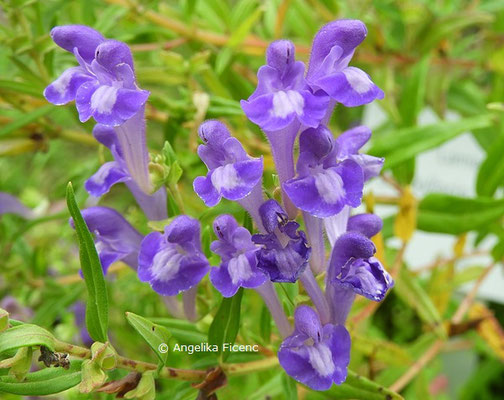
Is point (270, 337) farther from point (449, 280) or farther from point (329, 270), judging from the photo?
point (449, 280)

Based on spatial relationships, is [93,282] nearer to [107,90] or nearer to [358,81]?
[107,90]

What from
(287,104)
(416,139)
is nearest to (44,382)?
(287,104)

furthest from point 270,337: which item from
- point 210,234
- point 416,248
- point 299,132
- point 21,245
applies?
point 416,248

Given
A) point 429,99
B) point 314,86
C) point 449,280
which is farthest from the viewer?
point 429,99

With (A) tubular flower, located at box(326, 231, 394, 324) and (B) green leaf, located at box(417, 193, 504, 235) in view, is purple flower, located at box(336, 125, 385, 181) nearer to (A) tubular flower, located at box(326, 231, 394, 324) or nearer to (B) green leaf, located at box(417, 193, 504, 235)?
(A) tubular flower, located at box(326, 231, 394, 324)

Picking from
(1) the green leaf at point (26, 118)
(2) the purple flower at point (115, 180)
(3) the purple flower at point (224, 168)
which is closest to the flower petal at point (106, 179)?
(2) the purple flower at point (115, 180)

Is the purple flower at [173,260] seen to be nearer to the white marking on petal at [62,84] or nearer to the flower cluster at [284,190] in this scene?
the flower cluster at [284,190]

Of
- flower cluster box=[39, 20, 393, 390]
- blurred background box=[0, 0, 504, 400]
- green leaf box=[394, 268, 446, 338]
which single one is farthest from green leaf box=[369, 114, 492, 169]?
flower cluster box=[39, 20, 393, 390]
